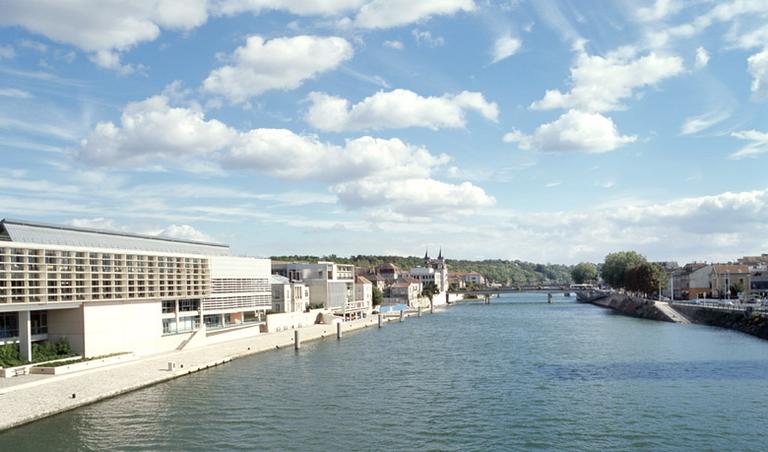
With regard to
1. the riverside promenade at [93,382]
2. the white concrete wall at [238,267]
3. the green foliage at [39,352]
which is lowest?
the riverside promenade at [93,382]

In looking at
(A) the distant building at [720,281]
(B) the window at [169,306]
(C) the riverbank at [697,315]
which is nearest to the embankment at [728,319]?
(C) the riverbank at [697,315]

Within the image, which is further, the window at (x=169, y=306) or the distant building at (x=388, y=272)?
the distant building at (x=388, y=272)

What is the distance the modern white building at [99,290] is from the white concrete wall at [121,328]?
0.08 m

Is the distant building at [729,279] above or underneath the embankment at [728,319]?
above

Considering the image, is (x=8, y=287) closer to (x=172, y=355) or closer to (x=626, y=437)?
(x=172, y=355)

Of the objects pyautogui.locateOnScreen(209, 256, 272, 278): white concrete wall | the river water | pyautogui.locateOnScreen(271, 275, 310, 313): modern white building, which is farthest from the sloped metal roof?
pyautogui.locateOnScreen(271, 275, 310, 313): modern white building

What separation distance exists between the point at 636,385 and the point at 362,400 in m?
16.9

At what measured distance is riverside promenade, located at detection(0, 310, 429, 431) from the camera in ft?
108

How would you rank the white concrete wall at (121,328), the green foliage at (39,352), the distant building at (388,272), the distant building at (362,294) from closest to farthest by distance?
the green foliage at (39,352)
the white concrete wall at (121,328)
the distant building at (362,294)
the distant building at (388,272)

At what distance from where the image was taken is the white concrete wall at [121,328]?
4822cm

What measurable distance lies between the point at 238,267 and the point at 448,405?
1889 inches

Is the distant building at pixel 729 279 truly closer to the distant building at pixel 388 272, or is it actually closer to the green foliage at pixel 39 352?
the distant building at pixel 388 272

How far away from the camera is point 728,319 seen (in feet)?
247

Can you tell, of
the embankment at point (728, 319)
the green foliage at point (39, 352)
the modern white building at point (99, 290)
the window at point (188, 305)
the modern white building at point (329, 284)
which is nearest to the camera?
the green foliage at point (39, 352)
